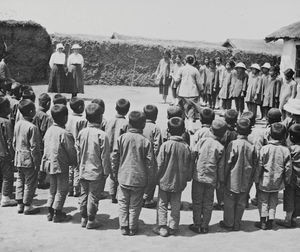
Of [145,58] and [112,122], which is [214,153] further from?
[145,58]

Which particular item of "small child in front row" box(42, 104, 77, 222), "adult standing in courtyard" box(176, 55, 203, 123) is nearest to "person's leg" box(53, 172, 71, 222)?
"small child in front row" box(42, 104, 77, 222)

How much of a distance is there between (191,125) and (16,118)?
484 cm

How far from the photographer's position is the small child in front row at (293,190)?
6.11m

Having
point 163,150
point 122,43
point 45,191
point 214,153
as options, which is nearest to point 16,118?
point 45,191

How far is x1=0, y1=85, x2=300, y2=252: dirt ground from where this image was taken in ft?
17.3

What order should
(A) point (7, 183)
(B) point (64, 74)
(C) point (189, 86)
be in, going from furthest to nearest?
(B) point (64, 74) → (C) point (189, 86) → (A) point (7, 183)

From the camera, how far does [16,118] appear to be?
7.50 metres

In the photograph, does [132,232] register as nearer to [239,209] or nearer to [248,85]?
[239,209]

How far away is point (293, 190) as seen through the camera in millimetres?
6230

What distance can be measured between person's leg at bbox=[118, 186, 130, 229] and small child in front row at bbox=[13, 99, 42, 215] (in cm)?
132

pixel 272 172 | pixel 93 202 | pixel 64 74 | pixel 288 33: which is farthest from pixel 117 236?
pixel 288 33

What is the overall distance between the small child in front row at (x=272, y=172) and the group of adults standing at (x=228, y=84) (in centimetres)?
529

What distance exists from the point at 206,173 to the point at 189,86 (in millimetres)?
5810

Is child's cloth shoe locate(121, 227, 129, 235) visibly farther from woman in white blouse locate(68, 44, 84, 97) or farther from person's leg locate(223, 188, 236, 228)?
woman in white blouse locate(68, 44, 84, 97)
